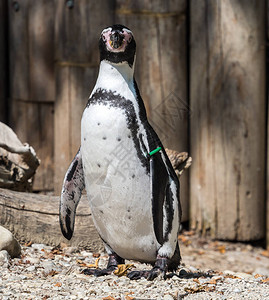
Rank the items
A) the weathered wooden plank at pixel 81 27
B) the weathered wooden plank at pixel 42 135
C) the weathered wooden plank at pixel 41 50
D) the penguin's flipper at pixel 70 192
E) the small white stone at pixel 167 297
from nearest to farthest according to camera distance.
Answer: the small white stone at pixel 167 297 < the penguin's flipper at pixel 70 192 < the weathered wooden plank at pixel 81 27 < the weathered wooden plank at pixel 41 50 < the weathered wooden plank at pixel 42 135

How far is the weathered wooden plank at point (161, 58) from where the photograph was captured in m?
4.64

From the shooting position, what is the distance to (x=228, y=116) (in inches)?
184

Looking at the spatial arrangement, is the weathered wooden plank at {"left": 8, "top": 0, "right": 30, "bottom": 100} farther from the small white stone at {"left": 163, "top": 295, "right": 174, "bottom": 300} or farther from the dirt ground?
the small white stone at {"left": 163, "top": 295, "right": 174, "bottom": 300}

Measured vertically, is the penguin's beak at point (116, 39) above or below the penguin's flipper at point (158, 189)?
above

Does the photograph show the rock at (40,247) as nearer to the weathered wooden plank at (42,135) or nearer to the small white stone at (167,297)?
the small white stone at (167,297)

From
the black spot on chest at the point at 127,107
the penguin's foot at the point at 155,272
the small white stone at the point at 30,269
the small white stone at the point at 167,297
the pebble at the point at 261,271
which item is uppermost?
the black spot on chest at the point at 127,107

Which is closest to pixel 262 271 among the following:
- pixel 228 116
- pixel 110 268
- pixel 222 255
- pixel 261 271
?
pixel 261 271

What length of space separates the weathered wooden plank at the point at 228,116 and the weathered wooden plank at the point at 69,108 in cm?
84

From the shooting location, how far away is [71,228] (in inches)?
125

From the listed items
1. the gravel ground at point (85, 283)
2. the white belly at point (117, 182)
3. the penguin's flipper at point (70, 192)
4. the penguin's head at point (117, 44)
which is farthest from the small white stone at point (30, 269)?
the penguin's head at point (117, 44)

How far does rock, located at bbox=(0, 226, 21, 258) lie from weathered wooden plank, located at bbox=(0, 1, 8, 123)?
230cm

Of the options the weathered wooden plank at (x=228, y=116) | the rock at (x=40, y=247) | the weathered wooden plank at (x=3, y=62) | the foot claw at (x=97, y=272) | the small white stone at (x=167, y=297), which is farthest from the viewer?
the weathered wooden plank at (x=3, y=62)

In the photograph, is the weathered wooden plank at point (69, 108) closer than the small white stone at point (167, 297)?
No

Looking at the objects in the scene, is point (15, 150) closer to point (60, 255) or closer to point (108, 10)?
point (60, 255)
